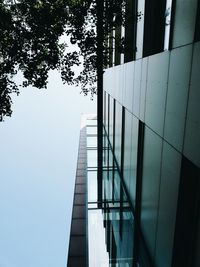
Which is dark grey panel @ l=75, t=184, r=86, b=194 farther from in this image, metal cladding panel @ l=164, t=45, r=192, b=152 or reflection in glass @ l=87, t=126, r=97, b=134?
metal cladding panel @ l=164, t=45, r=192, b=152

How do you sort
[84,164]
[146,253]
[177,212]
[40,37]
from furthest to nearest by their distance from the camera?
[84,164]
[146,253]
[40,37]
[177,212]

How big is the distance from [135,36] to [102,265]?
10.1 m

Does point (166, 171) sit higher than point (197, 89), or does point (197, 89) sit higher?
point (197, 89)

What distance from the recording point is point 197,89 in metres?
4.26

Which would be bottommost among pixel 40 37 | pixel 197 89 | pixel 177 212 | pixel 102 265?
pixel 102 265

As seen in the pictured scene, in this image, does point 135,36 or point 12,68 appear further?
point 135,36

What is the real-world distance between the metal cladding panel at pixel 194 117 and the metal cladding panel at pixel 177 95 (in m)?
0.21

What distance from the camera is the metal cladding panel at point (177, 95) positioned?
4797 mm

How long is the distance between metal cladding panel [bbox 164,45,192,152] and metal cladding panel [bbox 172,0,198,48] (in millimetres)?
190

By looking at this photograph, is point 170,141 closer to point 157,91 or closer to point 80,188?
point 157,91

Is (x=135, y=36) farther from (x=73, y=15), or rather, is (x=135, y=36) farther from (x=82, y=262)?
(x=82, y=262)

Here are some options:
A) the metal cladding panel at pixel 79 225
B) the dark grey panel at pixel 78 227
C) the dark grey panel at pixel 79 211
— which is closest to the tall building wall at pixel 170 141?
the metal cladding panel at pixel 79 225

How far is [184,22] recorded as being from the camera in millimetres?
5113

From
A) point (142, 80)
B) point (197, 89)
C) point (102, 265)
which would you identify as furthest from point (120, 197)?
point (197, 89)
